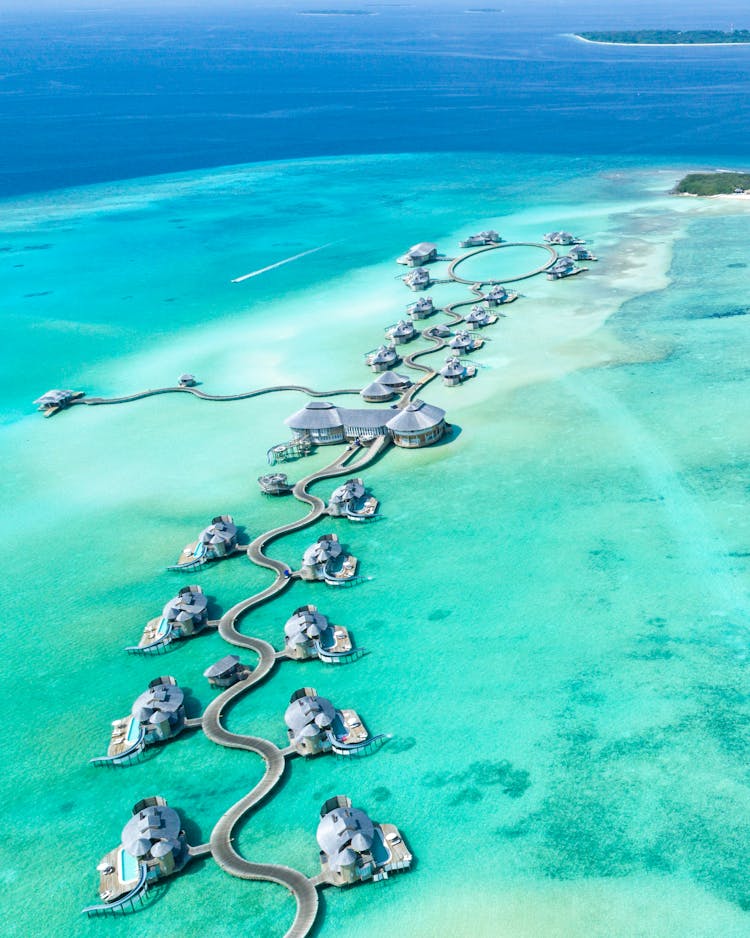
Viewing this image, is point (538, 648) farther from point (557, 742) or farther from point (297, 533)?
point (297, 533)

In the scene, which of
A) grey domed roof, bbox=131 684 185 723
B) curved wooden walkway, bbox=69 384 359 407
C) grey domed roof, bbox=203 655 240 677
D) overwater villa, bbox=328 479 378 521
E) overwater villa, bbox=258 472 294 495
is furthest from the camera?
curved wooden walkway, bbox=69 384 359 407

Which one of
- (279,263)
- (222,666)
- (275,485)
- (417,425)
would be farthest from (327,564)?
(279,263)

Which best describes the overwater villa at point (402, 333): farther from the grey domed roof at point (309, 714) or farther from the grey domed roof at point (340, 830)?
the grey domed roof at point (340, 830)

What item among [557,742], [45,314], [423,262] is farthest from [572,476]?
[45,314]

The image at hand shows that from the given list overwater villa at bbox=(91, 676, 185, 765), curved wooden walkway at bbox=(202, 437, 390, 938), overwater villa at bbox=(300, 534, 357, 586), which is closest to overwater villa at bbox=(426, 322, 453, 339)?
Answer: curved wooden walkway at bbox=(202, 437, 390, 938)

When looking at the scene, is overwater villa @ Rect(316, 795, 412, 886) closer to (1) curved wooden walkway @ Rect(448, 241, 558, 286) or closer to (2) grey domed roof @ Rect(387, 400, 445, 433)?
(2) grey domed roof @ Rect(387, 400, 445, 433)

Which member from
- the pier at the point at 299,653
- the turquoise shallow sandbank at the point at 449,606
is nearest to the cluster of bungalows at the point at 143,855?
the pier at the point at 299,653

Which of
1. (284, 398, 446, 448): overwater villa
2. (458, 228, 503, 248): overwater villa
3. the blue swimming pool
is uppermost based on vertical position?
(458, 228, 503, 248): overwater villa
